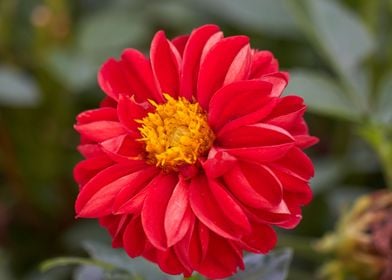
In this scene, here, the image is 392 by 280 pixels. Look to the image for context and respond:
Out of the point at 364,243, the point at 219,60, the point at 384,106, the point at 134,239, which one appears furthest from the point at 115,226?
the point at 384,106

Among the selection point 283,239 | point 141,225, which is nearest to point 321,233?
point 283,239

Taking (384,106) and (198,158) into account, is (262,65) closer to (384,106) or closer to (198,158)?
(198,158)

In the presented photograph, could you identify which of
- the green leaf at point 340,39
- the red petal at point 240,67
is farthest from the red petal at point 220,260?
the green leaf at point 340,39

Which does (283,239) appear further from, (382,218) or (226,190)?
(226,190)

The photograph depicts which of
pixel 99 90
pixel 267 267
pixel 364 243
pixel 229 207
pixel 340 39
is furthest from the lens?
pixel 99 90

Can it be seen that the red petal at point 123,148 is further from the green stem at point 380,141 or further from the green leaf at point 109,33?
the green leaf at point 109,33

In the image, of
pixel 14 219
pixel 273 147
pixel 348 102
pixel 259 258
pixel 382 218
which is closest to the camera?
pixel 273 147

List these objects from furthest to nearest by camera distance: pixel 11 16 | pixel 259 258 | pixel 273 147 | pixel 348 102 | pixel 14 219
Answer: pixel 11 16, pixel 14 219, pixel 348 102, pixel 259 258, pixel 273 147
